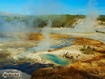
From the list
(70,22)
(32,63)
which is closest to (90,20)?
(70,22)

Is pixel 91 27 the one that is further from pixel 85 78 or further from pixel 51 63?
pixel 85 78

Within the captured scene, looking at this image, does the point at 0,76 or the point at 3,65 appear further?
the point at 3,65

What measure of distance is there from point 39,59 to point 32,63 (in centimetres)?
125

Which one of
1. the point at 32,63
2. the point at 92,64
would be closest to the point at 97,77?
the point at 92,64

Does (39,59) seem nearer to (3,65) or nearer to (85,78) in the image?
(3,65)

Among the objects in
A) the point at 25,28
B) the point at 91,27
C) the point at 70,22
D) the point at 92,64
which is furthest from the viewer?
the point at 70,22

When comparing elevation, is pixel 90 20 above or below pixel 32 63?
above

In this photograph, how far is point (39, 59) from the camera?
42.4ft

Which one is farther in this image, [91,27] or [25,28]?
[91,27]

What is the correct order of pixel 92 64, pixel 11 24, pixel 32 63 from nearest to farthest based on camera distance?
pixel 92 64 < pixel 32 63 < pixel 11 24

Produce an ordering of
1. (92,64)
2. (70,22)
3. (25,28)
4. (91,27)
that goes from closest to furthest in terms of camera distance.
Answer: (92,64), (25,28), (91,27), (70,22)

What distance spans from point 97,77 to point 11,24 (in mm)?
30822

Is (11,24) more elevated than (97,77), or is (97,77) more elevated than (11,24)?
(11,24)

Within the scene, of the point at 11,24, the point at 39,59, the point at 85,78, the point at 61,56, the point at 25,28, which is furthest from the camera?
the point at 25,28
